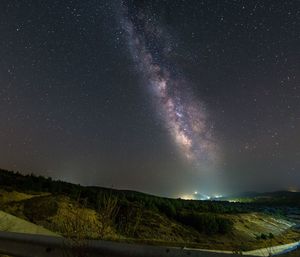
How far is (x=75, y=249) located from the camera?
4359 millimetres

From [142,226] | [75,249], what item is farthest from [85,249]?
[142,226]

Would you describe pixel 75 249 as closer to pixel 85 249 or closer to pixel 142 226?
pixel 85 249

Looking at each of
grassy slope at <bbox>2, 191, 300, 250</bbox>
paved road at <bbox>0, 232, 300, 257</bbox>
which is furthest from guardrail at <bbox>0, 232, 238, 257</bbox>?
grassy slope at <bbox>2, 191, 300, 250</bbox>

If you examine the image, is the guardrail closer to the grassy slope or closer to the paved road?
the paved road

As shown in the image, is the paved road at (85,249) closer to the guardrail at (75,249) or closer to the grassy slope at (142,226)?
the guardrail at (75,249)

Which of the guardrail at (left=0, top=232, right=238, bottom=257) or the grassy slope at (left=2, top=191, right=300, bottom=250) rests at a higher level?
the grassy slope at (left=2, top=191, right=300, bottom=250)

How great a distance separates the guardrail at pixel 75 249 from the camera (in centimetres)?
323

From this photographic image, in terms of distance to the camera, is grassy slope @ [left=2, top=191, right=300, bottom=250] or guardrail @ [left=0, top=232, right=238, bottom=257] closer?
guardrail @ [left=0, top=232, right=238, bottom=257]

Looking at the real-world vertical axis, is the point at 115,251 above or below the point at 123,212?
below

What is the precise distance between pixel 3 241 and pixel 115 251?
2.63 meters

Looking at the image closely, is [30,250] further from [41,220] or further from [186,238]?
[186,238]

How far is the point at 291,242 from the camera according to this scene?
23250 mm

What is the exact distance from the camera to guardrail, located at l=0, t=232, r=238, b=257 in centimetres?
323

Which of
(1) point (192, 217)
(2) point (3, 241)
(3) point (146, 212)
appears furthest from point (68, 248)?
(1) point (192, 217)
